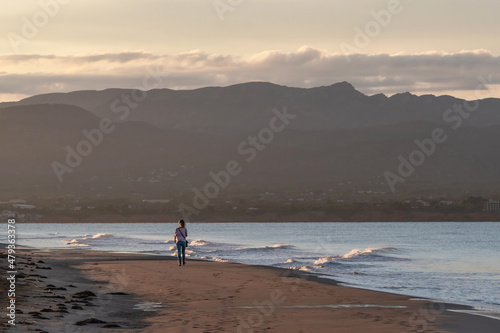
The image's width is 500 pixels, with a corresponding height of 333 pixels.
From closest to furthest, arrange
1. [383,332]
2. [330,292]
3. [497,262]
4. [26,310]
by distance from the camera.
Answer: [383,332], [26,310], [330,292], [497,262]

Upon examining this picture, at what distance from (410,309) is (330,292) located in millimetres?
4583

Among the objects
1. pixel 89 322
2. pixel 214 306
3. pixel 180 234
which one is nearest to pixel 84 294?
pixel 214 306

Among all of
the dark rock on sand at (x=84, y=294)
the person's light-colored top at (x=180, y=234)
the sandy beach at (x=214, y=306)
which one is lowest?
the sandy beach at (x=214, y=306)

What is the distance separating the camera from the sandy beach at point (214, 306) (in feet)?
59.0

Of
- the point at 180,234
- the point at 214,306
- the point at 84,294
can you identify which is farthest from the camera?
the point at 180,234

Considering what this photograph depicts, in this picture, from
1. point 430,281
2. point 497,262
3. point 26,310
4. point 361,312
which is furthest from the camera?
point 497,262

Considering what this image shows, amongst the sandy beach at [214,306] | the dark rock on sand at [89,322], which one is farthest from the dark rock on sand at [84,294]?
the dark rock on sand at [89,322]

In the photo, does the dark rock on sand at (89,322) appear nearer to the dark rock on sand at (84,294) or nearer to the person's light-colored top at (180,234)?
the dark rock on sand at (84,294)

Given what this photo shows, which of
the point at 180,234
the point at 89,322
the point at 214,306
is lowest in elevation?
the point at 214,306

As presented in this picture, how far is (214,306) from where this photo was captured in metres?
21.7

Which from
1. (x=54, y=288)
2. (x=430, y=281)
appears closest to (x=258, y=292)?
(x=54, y=288)

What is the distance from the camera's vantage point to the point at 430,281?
33.7 m

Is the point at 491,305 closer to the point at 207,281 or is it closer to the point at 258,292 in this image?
the point at 258,292

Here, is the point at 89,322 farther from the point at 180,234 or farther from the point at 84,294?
the point at 180,234
